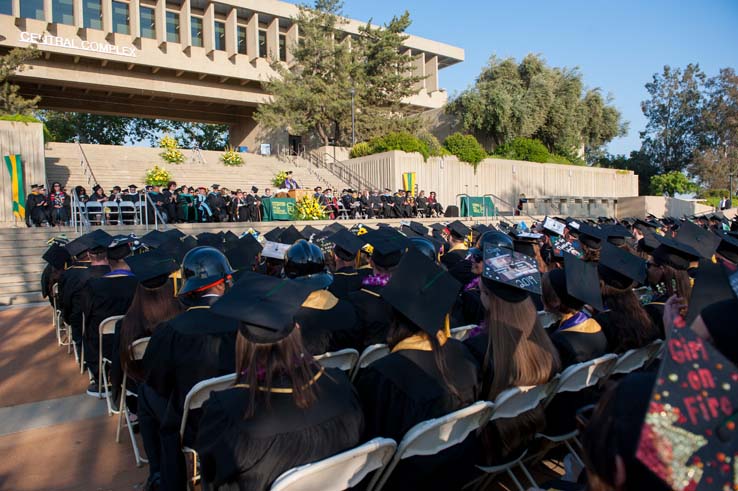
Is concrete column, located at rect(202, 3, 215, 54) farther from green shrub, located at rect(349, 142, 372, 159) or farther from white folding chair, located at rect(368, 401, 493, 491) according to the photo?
white folding chair, located at rect(368, 401, 493, 491)

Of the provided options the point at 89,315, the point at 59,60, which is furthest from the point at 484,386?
the point at 59,60

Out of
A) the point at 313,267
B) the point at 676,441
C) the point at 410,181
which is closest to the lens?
the point at 676,441

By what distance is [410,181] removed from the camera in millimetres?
25500

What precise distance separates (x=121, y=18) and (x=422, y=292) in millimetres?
35636

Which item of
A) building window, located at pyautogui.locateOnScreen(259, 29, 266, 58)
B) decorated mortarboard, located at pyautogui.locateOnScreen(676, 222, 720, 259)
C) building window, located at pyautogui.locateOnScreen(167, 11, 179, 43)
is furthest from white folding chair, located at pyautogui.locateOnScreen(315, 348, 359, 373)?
building window, located at pyautogui.locateOnScreen(259, 29, 266, 58)

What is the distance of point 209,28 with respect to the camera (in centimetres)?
3281

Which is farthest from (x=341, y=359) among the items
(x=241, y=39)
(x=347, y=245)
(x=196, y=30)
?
(x=241, y=39)

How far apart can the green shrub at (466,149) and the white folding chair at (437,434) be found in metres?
27.3

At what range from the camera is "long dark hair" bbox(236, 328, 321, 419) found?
5.71ft

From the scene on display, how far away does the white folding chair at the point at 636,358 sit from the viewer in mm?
2768

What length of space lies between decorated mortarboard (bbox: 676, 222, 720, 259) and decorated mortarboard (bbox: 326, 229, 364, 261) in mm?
3661

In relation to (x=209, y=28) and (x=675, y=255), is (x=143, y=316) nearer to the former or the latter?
(x=675, y=255)

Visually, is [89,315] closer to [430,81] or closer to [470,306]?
[470,306]

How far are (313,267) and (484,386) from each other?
1975 millimetres
